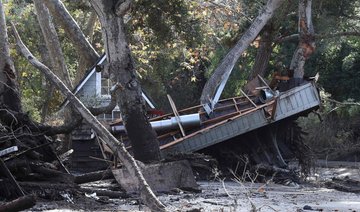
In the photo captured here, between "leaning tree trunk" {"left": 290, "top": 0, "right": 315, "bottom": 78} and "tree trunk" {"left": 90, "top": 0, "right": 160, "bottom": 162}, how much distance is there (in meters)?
9.80

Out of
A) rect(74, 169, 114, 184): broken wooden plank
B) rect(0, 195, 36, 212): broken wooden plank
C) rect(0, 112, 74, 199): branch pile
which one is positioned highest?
rect(0, 112, 74, 199): branch pile

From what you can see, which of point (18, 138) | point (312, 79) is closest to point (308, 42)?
point (312, 79)

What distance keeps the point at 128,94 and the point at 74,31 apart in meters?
6.31

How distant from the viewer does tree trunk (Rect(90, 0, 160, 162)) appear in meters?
14.9

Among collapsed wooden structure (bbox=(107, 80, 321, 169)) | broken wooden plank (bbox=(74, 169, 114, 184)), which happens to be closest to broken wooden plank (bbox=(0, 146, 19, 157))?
broken wooden plank (bbox=(74, 169, 114, 184))

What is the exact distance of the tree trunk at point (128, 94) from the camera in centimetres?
1491

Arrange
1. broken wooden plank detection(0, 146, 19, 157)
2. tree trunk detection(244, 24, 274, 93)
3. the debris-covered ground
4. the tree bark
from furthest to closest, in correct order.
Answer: tree trunk detection(244, 24, 274, 93), broken wooden plank detection(0, 146, 19, 157), the debris-covered ground, the tree bark

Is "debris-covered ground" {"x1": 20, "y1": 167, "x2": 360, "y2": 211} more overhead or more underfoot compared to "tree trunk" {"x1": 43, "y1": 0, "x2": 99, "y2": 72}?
more underfoot

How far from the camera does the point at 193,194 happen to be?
1396 cm

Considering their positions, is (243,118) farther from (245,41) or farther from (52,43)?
(52,43)

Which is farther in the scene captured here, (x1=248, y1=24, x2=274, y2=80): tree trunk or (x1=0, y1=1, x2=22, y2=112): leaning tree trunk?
(x1=248, y1=24, x2=274, y2=80): tree trunk

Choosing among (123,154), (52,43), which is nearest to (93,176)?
(123,154)

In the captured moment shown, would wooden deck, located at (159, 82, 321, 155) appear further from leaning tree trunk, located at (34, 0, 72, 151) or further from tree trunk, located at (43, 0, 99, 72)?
leaning tree trunk, located at (34, 0, 72, 151)

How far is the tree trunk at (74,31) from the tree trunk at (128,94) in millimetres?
5353
